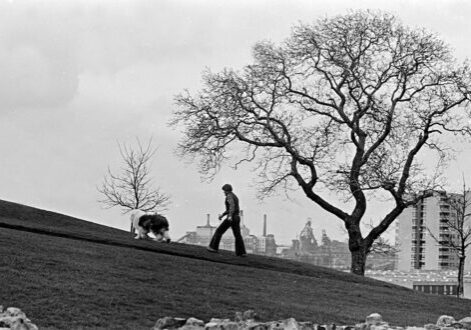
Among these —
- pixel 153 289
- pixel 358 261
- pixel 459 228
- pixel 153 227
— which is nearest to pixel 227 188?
pixel 153 227

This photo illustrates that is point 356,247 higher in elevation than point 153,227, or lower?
higher

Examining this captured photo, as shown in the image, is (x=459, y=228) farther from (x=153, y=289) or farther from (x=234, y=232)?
(x=153, y=289)

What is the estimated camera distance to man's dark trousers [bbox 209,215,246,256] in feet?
90.0

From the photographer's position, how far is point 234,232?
1107 inches

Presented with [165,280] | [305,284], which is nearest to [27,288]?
[165,280]

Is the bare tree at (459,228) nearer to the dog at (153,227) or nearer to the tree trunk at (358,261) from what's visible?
the tree trunk at (358,261)

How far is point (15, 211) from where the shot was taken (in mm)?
33719

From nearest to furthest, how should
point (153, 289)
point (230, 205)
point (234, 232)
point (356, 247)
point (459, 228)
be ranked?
point (153, 289), point (230, 205), point (234, 232), point (356, 247), point (459, 228)

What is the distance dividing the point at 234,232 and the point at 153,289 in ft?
35.2

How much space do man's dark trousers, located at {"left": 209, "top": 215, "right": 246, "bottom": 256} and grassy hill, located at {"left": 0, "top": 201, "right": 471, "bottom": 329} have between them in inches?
15.7

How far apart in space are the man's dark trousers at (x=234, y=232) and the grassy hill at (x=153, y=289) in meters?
0.40

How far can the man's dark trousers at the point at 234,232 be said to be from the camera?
27422 mm

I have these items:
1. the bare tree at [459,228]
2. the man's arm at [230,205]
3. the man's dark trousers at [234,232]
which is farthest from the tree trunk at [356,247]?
the man's arm at [230,205]

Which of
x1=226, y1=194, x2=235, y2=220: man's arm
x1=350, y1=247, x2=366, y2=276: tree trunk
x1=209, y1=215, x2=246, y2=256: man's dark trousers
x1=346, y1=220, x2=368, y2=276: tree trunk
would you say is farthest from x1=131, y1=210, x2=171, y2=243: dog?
x1=350, y1=247, x2=366, y2=276: tree trunk
